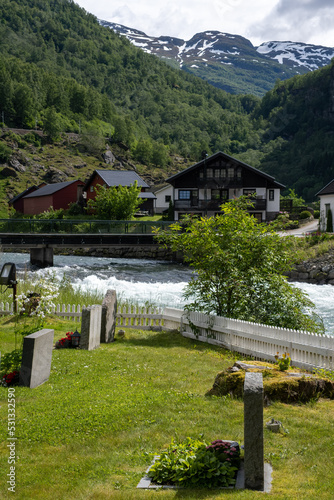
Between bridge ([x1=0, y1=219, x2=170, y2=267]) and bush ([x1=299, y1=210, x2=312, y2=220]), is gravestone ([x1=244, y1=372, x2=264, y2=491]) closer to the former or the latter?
bridge ([x1=0, y1=219, x2=170, y2=267])

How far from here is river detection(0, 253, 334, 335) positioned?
25234 millimetres

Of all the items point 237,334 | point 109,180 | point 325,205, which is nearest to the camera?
point 237,334

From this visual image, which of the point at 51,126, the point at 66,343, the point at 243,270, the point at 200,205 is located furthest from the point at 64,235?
the point at 51,126

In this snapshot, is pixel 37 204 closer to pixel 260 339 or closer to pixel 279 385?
pixel 260 339

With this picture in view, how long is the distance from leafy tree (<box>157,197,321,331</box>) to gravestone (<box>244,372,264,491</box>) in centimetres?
895

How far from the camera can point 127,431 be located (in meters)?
7.18

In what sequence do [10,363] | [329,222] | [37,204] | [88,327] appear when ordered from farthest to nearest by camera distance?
[37,204] → [329,222] → [88,327] → [10,363]

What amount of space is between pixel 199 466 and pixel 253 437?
69cm

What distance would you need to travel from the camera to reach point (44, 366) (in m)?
9.53

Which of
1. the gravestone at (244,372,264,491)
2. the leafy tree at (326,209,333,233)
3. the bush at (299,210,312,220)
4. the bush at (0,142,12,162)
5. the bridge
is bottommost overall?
the gravestone at (244,372,264,491)

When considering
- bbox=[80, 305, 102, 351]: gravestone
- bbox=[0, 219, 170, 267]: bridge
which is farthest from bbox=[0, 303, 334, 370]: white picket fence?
bbox=[0, 219, 170, 267]: bridge

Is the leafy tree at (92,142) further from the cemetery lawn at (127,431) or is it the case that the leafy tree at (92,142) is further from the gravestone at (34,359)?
the gravestone at (34,359)

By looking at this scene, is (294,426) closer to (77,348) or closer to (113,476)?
(113,476)

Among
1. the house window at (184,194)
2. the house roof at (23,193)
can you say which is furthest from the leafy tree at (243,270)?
the house roof at (23,193)
